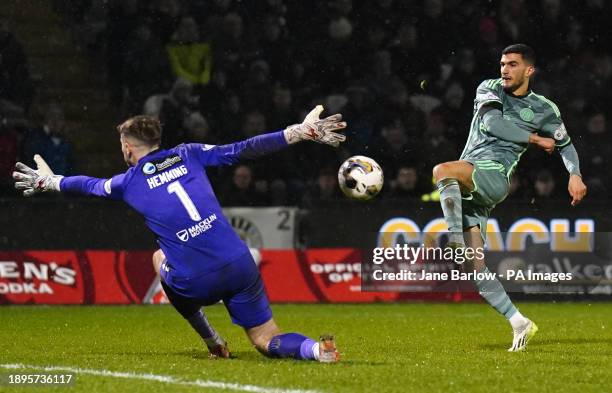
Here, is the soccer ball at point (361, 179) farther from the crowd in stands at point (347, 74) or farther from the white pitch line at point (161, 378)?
the crowd in stands at point (347, 74)

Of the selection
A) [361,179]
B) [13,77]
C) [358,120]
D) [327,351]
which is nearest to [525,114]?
[361,179]

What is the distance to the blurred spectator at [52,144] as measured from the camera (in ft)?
49.7

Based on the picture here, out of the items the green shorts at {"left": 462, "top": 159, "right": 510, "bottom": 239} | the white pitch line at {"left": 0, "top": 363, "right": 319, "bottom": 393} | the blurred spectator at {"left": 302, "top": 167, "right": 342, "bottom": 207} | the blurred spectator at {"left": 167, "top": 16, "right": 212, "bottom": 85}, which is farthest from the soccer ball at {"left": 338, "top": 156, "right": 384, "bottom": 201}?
the blurred spectator at {"left": 167, "top": 16, "right": 212, "bottom": 85}

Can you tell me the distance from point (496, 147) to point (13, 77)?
352 inches

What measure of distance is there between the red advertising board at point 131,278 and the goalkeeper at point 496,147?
4.96 meters

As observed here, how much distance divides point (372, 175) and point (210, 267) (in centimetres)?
228

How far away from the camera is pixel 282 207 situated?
14.6 m

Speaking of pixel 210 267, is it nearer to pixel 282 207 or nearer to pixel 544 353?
pixel 544 353

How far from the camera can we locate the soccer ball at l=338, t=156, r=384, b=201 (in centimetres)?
912

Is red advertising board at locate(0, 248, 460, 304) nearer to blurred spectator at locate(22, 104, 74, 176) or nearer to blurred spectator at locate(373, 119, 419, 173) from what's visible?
blurred spectator at locate(22, 104, 74, 176)

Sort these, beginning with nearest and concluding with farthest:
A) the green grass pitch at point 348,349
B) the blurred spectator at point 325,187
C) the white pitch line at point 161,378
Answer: the white pitch line at point 161,378
the green grass pitch at point 348,349
the blurred spectator at point 325,187

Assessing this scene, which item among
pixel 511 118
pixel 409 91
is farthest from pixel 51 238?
pixel 511 118

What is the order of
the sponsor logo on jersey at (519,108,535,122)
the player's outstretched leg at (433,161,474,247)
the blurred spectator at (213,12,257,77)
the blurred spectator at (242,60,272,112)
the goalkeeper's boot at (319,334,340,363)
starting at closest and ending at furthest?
the goalkeeper's boot at (319,334,340,363), the player's outstretched leg at (433,161,474,247), the sponsor logo on jersey at (519,108,535,122), the blurred spectator at (242,60,272,112), the blurred spectator at (213,12,257,77)

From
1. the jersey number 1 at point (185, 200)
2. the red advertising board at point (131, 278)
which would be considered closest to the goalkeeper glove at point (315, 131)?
the jersey number 1 at point (185, 200)
